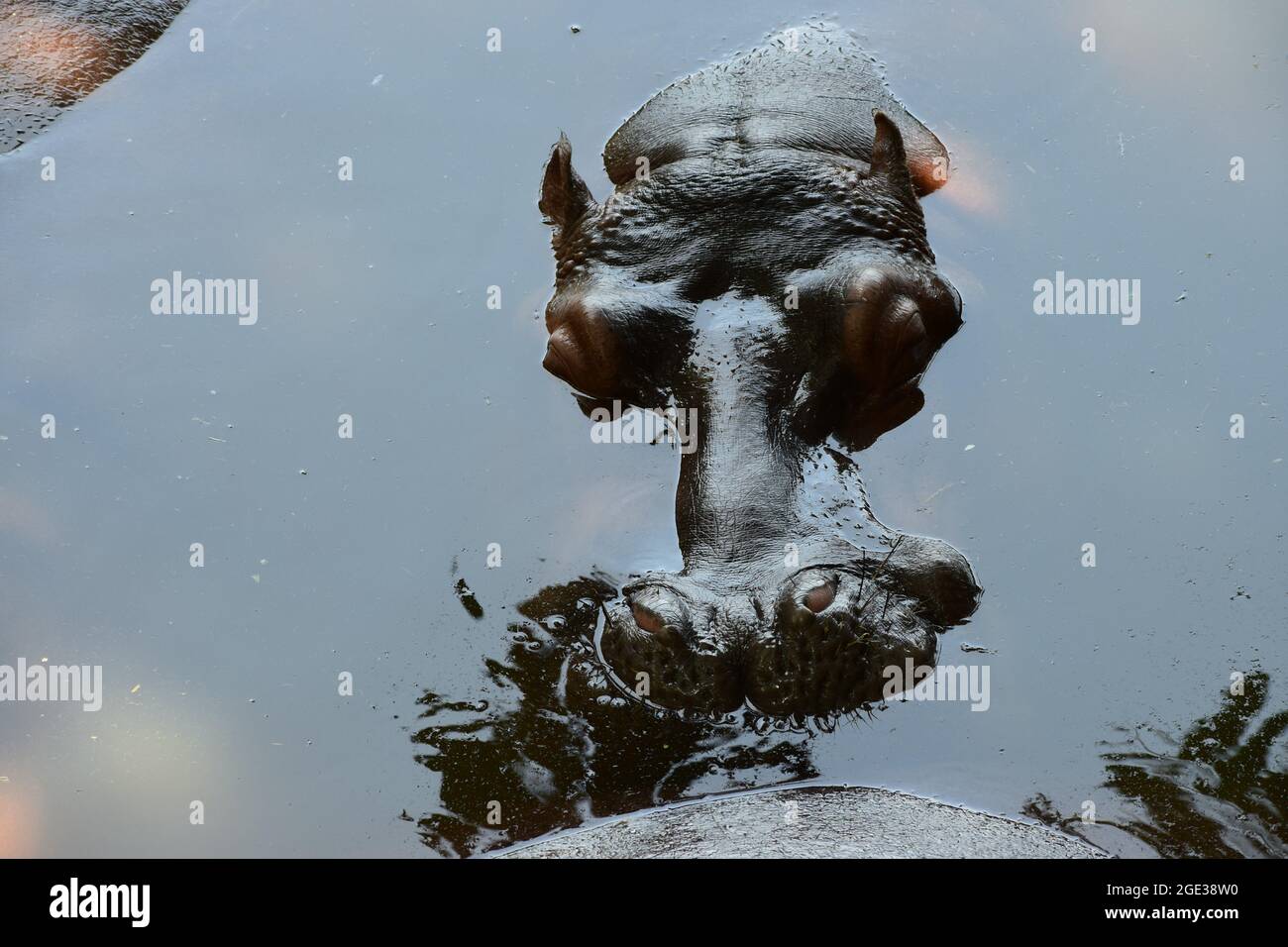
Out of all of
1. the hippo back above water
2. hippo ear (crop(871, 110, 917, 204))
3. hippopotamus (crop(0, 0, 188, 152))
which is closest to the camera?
hippo ear (crop(871, 110, 917, 204))

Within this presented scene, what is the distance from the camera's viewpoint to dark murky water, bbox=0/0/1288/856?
5.40 metres

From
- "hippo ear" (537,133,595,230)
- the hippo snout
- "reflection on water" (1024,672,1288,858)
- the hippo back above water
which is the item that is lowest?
"reflection on water" (1024,672,1288,858)

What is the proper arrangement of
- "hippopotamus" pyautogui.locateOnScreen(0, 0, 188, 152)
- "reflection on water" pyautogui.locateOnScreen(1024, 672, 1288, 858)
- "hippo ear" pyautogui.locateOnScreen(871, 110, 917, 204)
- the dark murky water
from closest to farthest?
"reflection on water" pyautogui.locateOnScreen(1024, 672, 1288, 858) → the dark murky water → "hippo ear" pyautogui.locateOnScreen(871, 110, 917, 204) → "hippopotamus" pyautogui.locateOnScreen(0, 0, 188, 152)

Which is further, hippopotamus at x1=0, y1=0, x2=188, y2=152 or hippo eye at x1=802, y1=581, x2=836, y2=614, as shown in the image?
hippopotamus at x1=0, y1=0, x2=188, y2=152

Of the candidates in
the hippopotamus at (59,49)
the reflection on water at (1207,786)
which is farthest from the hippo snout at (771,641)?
the hippopotamus at (59,49)

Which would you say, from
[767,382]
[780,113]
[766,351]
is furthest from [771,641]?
[780,113]

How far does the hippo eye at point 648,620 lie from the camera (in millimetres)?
5211

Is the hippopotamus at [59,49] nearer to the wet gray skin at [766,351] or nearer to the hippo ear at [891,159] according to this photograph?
the wet gray skin at [766,351]

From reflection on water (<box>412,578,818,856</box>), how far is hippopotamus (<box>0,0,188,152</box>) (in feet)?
18.1

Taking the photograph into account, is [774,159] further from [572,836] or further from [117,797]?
[117,797]

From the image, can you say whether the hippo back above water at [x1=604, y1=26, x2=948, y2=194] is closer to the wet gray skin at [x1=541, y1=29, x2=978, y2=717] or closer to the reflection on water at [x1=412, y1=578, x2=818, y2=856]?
the wet gray skin at [x1=541, y1=29, x2=978, y2=717]

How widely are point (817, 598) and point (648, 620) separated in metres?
0.61

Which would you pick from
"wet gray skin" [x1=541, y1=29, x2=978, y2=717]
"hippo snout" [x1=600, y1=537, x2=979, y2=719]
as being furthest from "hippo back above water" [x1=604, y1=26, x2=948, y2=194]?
"hippo snout" [x1=600, y1=537, x2=979, y2=719]

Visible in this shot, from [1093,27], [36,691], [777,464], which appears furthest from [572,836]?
[1093,27]
